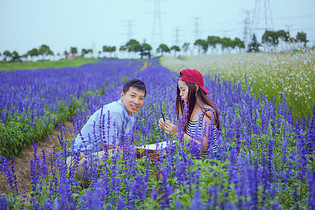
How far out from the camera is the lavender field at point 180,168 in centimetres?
167

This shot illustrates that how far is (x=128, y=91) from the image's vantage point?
3.50 m

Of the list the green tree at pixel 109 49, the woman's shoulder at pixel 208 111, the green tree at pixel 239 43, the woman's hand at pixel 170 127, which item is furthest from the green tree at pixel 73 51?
the woman's shoulder at pixel 208 111

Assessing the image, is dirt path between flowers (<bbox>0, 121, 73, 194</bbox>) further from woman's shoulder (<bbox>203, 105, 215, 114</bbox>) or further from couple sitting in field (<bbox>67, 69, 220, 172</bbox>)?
woman's shoulder (<bbox>203, 105, 215, 114</bbox>)

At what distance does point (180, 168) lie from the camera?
1871 millimetres

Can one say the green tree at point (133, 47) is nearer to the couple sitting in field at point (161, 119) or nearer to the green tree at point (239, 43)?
the green tree at point (239, 43)

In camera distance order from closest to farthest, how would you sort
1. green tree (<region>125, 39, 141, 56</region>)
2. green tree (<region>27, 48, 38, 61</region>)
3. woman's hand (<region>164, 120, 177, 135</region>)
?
woman's hand (<region>164, 120, 177, 135</region>) < green tree (<region>27, 48, 38, 61</region>) < green tree (<region>125, 39, 141, 56</region>)

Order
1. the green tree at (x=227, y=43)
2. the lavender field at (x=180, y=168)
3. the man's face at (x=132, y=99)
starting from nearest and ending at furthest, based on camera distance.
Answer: the lavender field at (x=180, y=168) < the man's face at (x=132, y=99) < the green tree at (x=227, y=43)

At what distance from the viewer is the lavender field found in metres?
1.67

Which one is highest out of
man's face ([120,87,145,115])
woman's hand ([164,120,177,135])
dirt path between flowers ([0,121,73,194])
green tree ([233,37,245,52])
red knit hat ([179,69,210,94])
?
green tree ([233,37,245,52])

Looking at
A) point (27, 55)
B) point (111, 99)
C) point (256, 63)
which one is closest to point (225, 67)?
point (256, 63)

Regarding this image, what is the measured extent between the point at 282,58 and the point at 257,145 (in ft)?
12.8

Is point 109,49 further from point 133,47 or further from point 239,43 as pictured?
point 239,43

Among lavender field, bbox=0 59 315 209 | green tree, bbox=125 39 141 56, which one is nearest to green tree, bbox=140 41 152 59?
green tree, bbox=125 39 141 56

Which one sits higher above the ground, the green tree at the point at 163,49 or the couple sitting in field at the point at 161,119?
the green tree at the point at 163,49
